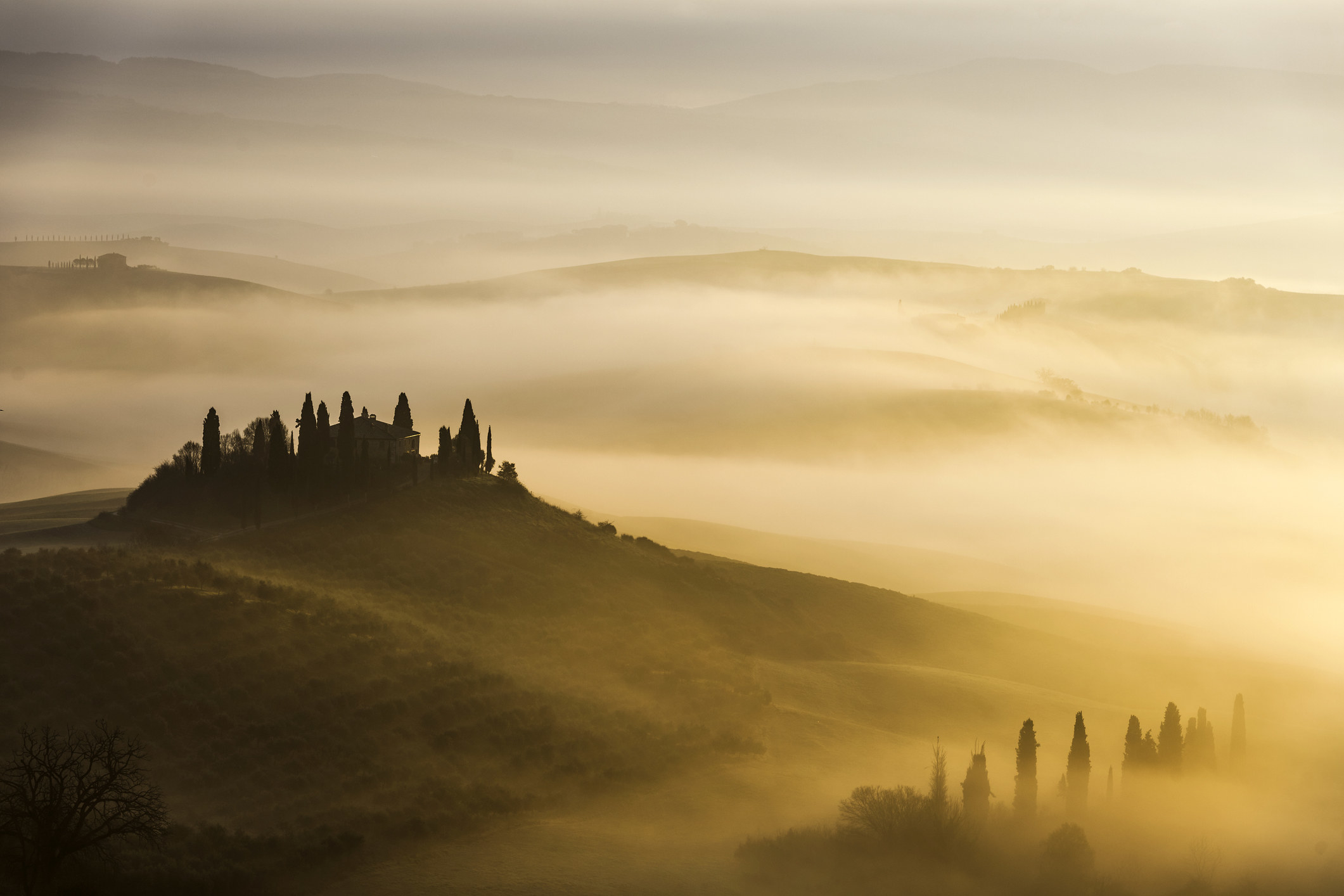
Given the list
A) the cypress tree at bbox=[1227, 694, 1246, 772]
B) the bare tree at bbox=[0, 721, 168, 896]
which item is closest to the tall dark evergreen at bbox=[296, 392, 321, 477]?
the bare tree at bbox=[0, 721, 168, 896]

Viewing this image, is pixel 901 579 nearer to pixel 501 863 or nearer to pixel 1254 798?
pixel 1254 798

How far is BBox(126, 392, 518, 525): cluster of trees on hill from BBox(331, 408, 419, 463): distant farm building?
5 centimetres

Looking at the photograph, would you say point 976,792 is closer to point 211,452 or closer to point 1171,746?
point 1171,746

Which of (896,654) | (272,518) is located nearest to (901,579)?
(896,654)

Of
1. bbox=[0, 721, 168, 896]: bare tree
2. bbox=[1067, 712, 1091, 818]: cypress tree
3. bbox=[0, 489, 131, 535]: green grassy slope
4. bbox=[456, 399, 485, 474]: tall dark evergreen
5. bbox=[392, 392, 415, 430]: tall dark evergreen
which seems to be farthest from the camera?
bbox=[456, 399, 485, 474]: tall dark evergreen

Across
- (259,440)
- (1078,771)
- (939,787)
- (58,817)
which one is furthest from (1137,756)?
(259,440)

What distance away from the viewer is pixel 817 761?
68812 millimetres

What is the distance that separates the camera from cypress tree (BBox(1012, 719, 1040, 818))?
213ft

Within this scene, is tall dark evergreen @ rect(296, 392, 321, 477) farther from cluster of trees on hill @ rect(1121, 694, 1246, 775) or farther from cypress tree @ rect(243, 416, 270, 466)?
cluster of trees on hill @ rect(1121, 694, 1246, 775)

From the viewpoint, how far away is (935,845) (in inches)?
2272

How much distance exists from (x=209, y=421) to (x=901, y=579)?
118 m

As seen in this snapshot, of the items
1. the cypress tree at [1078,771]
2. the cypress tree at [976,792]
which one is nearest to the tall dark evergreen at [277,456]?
the cypress tree at [976,792]

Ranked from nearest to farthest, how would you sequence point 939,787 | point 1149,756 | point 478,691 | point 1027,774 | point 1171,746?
1. point 939,787
2. point 1027,774
3. point 478,691
4. point 1149,756
5. point 1171,746

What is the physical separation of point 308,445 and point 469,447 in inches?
627
